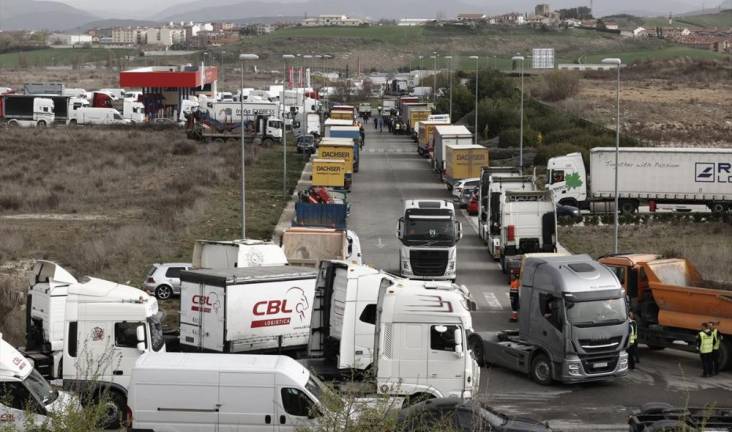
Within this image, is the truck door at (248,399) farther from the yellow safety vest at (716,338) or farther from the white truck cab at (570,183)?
the white truck cab at (570,183)

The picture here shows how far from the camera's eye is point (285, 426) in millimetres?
17828

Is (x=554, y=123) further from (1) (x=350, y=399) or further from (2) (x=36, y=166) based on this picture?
(1) (x=350, y=399)

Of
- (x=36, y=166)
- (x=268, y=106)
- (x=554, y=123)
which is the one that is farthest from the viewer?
(x=268, y=106)

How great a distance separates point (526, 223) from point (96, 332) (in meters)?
18.6

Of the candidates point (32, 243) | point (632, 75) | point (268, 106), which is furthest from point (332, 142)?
point (632, 75)

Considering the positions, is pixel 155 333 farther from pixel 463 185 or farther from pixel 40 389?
pixel 463 185

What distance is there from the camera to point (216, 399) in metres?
17.8

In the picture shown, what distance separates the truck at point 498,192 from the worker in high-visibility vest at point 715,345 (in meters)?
15.0

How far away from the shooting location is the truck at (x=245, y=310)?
75.9 feet

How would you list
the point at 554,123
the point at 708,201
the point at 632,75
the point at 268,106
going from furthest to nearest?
the point at 632,75
the point at 268,106
the point at 554,123
the point at 708,201

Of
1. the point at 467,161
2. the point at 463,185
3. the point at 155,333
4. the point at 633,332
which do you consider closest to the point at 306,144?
the point at 467,161

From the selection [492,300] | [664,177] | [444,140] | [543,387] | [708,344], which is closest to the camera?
[543,387]

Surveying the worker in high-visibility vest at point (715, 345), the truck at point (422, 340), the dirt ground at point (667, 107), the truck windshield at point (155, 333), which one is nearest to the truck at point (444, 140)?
the dirt ground at point (667, 107)

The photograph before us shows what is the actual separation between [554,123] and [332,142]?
81.7ft
